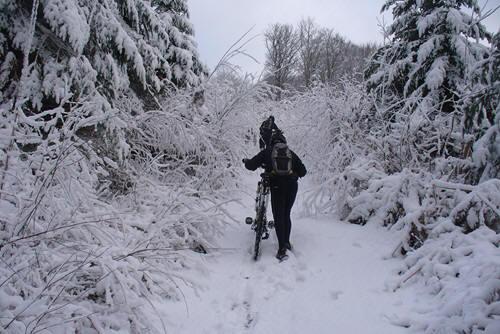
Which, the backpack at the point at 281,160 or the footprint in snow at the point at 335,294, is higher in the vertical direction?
the backpack at the point at 281,160

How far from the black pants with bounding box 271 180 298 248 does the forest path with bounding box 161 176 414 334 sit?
0.30m

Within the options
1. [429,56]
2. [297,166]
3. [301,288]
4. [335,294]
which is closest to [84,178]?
[301,288]

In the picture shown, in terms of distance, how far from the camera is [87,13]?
4.49 metres

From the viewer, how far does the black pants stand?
481 cm

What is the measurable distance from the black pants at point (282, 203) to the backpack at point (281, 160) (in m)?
0.19

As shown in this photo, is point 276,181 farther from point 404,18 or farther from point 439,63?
point 404,18

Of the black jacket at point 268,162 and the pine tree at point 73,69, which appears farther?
the black jacket at point 268,162

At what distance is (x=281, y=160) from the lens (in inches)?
186

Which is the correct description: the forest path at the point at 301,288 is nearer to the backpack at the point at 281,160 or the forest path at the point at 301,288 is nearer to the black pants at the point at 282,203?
the black pants at the point at 282,203

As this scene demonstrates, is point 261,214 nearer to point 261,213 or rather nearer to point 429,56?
point 261,213

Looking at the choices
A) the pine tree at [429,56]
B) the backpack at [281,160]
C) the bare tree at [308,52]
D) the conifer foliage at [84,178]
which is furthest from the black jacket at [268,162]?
the bare tree at [308,52]

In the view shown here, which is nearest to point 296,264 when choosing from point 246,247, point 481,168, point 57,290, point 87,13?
point 246,247

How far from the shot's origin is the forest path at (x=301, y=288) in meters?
3.14

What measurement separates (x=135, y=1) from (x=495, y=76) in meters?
5.51
